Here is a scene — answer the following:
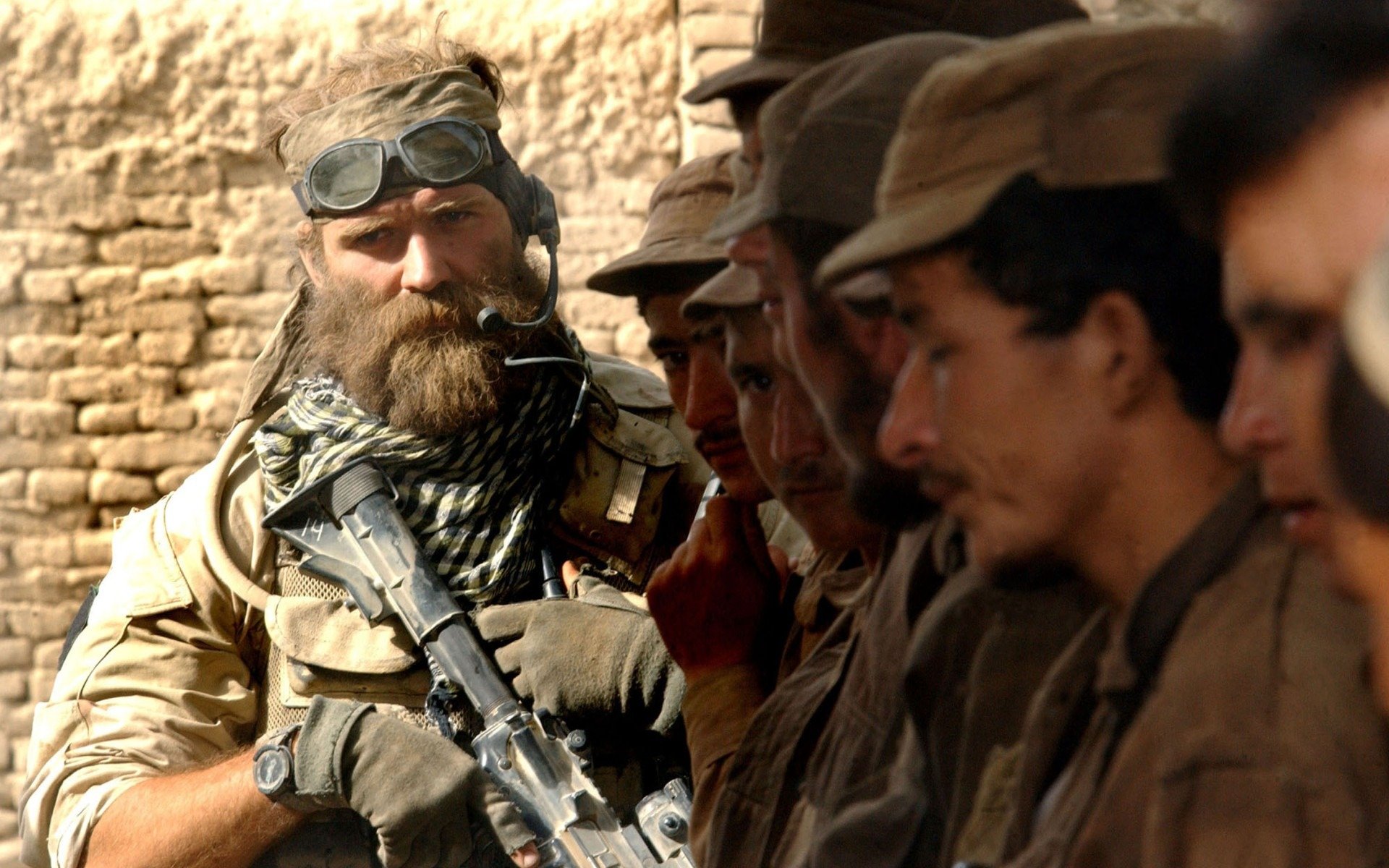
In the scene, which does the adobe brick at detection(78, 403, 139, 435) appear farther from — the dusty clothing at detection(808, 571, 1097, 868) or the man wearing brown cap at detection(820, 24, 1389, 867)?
the man wearing brown cap at detection(820, 24, 1389, 867)

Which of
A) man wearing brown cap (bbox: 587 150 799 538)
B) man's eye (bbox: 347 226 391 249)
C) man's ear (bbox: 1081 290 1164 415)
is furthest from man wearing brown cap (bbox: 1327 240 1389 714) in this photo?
man's eye (bbox: 347 226 391 249)

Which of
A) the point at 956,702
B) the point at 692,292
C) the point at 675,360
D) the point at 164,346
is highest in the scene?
the point at 956,702

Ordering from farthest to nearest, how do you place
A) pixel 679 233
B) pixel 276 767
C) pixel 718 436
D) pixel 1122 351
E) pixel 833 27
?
pixel 276 767, pixel 679 233, pixel 718 436, pixel 833 27, pixel 1122 351

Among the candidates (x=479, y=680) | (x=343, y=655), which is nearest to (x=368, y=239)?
(x=343, y=655)

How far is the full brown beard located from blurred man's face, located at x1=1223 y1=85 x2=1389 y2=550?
8.03ft

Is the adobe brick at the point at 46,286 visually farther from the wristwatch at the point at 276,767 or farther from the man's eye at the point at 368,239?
the wristwatch at the point at 276,767

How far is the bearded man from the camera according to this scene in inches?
122

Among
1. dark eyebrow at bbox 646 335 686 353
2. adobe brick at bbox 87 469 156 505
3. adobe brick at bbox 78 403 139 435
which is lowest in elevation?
adobe brick at bbox 87 469 156 505

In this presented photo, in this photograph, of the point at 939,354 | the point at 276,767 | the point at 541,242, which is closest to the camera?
the point at 939,354

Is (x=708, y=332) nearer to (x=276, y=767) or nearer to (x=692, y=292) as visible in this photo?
(x=692, y=292)

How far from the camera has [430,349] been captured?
3.42 meters

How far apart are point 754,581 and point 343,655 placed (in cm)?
138

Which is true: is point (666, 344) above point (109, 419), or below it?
above

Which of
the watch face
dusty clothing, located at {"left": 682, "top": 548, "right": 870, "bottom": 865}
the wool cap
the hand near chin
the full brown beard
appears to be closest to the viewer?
the wool cap
